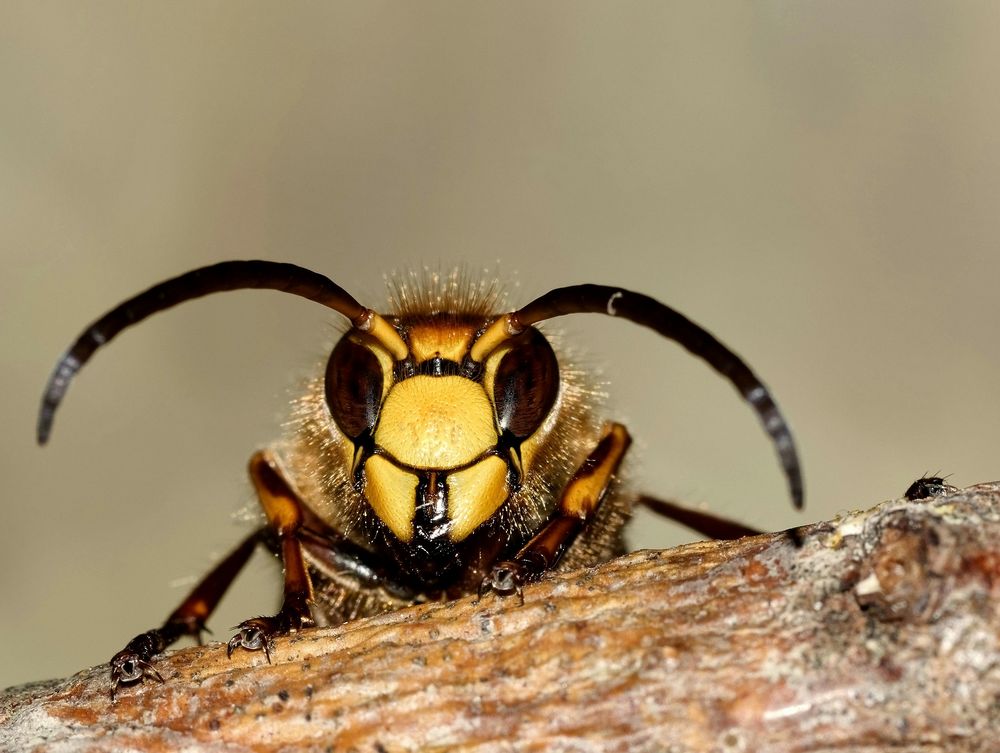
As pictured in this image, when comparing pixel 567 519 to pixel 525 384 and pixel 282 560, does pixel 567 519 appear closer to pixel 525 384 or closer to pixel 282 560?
pixel 525 384

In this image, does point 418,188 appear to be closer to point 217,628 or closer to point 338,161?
point 338,161

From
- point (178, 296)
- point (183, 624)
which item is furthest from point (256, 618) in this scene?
point (178, 296)

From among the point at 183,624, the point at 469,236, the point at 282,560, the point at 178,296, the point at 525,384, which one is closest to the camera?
the point at 178,296

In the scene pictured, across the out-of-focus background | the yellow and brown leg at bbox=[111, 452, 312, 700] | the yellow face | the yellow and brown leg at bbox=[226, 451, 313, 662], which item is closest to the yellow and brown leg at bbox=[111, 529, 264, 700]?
the yellow and brown leg at bbox=[111, 452, 312, 700]

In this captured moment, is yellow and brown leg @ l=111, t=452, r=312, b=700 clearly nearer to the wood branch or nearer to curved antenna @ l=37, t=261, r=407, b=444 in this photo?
the wood branch

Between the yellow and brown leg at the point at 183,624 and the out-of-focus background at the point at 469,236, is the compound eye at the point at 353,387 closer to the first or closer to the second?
the yellow and brown leg at the point at 183,624

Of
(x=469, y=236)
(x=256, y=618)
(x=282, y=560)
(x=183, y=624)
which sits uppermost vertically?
(x=469, y=236)

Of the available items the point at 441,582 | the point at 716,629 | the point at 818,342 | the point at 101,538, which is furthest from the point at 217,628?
the point at 716,629

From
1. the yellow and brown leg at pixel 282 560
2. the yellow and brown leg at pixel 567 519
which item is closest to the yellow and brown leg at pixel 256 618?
the yellow and brown leg at pixel 282 560

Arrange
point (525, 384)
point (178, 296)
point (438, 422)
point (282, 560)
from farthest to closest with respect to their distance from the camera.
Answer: point (282, 560) < point (525, 384) < point (438, 422) < point (178, 296)
